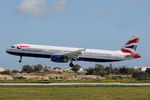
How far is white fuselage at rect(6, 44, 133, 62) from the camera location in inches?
3366

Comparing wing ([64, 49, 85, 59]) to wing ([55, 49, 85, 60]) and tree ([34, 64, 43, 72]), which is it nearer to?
wing ([55, 49, 85, 60])

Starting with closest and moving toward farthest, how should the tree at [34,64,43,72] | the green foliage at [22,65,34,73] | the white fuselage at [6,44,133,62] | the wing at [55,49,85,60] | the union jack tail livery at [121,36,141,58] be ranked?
the white fuselage at [6,44,133,62], the wing at [55,49,85,60], the union jack tail livery at [121,36,141,58], the green foliage at [22,65,34,73], the tree at [34,64,43,72]

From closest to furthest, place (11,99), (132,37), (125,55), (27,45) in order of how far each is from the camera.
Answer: (11,99)
(27,45)
(125,55)
(132,37)

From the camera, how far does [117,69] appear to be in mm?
160250

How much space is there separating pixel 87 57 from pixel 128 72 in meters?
66.5

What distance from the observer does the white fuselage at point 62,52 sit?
8550 cm

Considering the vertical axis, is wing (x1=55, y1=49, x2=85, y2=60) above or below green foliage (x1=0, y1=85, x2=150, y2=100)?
above

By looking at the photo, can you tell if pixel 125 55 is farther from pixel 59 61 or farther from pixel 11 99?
pixel 11 99

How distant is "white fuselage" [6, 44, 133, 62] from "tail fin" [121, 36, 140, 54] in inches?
88.8

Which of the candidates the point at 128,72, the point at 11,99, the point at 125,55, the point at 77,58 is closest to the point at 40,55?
the point at 77,58

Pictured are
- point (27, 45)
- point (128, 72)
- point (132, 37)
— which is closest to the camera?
point (27, 45)

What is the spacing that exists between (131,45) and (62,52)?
19.5 metres

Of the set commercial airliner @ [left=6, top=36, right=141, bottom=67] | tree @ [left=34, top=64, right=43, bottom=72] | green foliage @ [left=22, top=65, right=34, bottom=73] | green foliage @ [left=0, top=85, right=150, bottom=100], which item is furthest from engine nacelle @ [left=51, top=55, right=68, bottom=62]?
tree @ [left=34, top=64, right=43, bottom=72]

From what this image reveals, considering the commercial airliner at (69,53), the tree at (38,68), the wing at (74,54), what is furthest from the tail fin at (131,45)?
the tree at (38,68)
